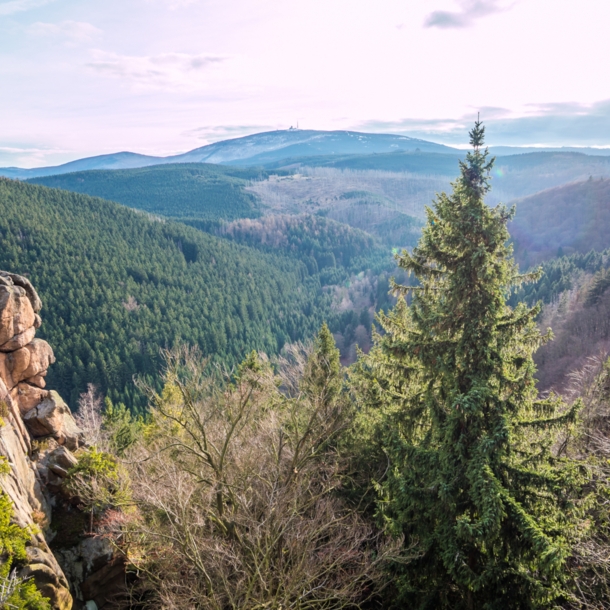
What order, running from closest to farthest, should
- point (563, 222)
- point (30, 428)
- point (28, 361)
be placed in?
point (30, 428), point (28, 361), point (563, 222)

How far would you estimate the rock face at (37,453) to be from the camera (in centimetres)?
1298

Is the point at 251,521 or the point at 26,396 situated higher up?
the point at 26,396

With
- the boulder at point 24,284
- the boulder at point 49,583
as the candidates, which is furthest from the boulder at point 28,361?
the boulder at point 49,583

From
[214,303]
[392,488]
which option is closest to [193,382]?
[392,488]

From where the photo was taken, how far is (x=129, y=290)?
116 meters

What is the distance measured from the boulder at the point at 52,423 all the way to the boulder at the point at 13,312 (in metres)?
3.35

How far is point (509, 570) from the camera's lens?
34.2 feet

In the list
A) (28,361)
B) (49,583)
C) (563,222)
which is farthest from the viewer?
(563,222)

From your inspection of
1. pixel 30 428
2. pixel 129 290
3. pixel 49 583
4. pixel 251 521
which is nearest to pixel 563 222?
pixel 129 290

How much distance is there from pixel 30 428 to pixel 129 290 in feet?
342

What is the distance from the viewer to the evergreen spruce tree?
10.2 m

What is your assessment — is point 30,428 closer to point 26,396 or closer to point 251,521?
point 26,396

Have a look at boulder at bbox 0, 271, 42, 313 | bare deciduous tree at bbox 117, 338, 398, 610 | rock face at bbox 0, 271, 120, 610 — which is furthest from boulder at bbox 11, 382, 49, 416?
bare deciduous tree at bbox 117, 338, 398, 610

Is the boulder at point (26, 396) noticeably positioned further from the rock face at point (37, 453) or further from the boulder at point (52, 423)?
the boulder at point (52, 423)
